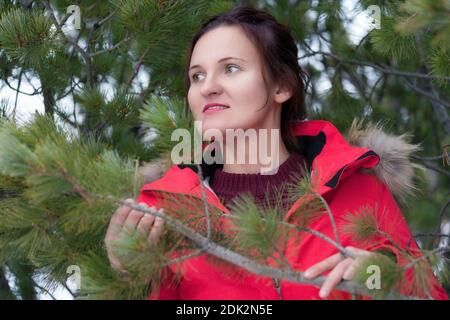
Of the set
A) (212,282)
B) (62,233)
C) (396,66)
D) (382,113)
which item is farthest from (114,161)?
(396,66)

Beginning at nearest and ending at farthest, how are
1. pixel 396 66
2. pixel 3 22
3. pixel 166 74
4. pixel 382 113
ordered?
pixel 3 22
pixel 166 74
pixel 382 113
pixel 396 66

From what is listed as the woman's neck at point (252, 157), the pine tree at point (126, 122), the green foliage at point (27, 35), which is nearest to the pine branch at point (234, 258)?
the pine tree at point (126, 122)

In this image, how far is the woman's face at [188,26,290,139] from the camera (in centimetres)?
154

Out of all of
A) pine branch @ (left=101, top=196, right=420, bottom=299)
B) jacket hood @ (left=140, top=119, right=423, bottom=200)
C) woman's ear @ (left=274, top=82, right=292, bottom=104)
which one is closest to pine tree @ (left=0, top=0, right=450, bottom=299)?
pine branch @ (left=101, top=196, right=420, bottom=299)

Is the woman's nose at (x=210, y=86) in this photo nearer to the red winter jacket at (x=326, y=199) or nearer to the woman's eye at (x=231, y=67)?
the woman's eye at (x=231, y=67)

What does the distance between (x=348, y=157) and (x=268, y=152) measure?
198mm

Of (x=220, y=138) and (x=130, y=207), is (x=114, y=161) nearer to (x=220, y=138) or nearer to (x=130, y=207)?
(x=130, y=207)

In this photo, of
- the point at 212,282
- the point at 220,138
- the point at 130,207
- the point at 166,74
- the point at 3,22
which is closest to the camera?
the point at 130,207

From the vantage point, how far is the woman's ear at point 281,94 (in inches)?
65.9

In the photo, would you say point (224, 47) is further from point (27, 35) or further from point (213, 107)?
point (27, 35)

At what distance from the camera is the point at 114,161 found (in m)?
1.13

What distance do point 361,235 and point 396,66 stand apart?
1517 mm

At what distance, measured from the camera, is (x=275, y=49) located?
5.38 ft

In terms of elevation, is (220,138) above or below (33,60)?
below
